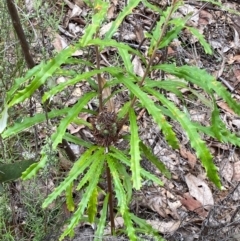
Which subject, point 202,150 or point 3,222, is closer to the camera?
point 202,150

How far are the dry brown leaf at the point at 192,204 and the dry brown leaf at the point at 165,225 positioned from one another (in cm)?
15

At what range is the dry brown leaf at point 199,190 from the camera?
10.7 feet

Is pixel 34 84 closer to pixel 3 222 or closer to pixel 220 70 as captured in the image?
pixel 3 222

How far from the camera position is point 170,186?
3316 mm

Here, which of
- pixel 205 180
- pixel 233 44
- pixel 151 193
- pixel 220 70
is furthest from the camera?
pixel 233 44

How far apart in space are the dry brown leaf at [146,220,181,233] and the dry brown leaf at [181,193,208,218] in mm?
149

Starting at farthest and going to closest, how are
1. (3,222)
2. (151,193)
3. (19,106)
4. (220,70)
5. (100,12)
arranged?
(220,70) < (151,193) < (19,106) < (3,222) < (100,12)

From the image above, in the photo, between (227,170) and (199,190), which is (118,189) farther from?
(227,170)

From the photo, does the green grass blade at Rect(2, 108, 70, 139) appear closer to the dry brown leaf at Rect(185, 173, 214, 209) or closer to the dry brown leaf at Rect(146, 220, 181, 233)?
the dry brown leaf at Rect(146, 220, 181, 233)

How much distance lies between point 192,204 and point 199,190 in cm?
13

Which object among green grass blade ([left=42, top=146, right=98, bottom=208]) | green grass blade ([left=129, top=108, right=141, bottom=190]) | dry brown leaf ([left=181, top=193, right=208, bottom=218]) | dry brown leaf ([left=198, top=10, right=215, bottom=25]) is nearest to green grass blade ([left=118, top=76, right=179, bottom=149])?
green grass blade ([left=129, top=108, right=141, bottom=190])

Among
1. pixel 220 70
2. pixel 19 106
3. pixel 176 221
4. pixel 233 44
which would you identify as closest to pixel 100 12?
pixel 19 106

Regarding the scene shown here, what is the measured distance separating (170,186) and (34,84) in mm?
1820

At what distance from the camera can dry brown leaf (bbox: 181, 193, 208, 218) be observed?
3166mm
